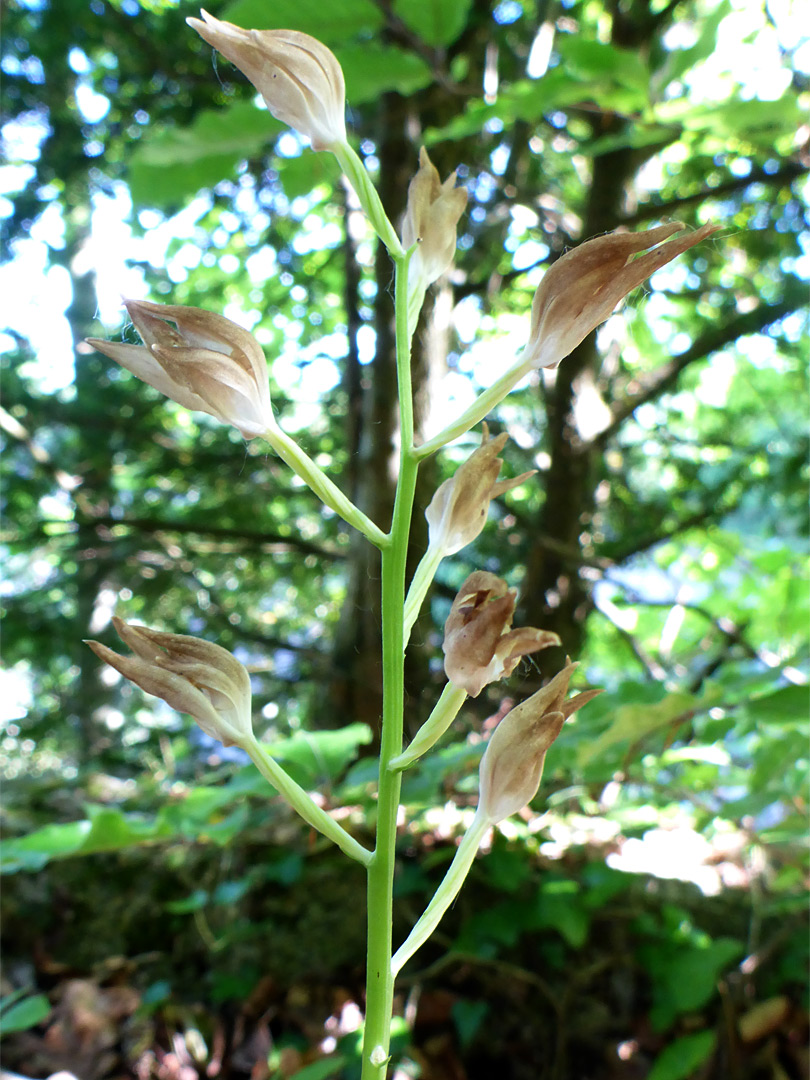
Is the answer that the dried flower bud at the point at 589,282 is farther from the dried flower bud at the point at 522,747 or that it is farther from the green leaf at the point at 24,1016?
the green leaf at the point at 24,1016

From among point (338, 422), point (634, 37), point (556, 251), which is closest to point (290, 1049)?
point (338, 422)

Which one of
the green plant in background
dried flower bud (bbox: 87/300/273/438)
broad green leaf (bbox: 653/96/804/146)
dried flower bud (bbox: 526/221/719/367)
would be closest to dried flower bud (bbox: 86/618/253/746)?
the green plant in background

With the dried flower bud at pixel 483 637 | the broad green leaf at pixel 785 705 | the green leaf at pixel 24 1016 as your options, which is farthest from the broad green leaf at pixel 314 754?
the dried flower bud at pixel 483 637

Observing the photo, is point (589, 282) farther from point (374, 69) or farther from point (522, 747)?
point (374, 69)

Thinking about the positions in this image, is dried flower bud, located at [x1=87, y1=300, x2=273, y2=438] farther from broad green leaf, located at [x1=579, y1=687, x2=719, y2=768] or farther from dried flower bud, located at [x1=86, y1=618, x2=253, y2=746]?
→ broad green leaf, located at [x1=579, y1=687, x2=719, y2=768]

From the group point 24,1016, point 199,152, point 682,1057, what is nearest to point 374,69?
point 199,152
